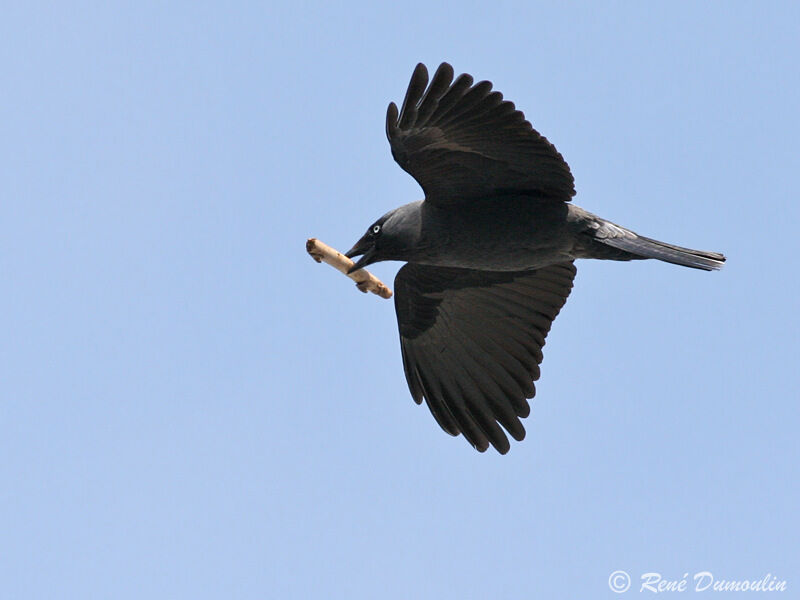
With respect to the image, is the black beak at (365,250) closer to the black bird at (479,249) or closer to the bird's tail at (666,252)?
the black bird at (479,249)

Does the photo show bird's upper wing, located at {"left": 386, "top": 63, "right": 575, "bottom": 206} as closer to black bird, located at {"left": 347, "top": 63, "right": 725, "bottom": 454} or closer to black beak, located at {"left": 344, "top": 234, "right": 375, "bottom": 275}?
black bird, located at {"left": 347, "top": 63, "right": 725, "bottom": 454}

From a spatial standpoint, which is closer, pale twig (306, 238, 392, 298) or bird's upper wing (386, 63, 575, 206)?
bird's upper wing (386, 63, 575, 206)

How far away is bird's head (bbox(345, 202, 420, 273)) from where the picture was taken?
1005 centimetres

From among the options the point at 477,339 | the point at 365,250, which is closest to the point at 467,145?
the point at 365,250

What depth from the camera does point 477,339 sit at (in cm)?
1120

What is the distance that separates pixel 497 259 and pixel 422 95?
1.56 metres

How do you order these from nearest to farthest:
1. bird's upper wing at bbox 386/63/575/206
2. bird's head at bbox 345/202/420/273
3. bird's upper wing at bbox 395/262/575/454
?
1. bird's upper wing at bbox 386/63/575/206
2. bird's head at bbox 345/202/420/273
3. bird's upper wing at bbox 395/262/575/454

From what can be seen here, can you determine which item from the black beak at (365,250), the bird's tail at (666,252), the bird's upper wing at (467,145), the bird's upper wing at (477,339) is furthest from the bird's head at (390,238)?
the bird's tail at (666,252)

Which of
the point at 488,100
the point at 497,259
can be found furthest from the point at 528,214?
the point at 488,100

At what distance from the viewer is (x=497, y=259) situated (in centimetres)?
1012

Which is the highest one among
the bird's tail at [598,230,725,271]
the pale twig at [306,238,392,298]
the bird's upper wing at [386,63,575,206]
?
the bird's upper wing at [386,63,575,206]

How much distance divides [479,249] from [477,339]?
4.50ft

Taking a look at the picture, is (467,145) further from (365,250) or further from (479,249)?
(365,250)

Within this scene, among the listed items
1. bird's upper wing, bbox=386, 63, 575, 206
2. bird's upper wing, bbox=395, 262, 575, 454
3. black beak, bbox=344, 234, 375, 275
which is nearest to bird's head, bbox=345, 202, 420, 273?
black beak, bbox=344, 234, 375, 275
